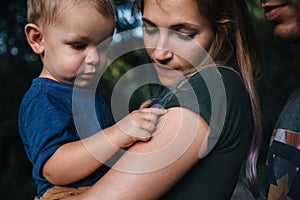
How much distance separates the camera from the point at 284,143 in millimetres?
1991

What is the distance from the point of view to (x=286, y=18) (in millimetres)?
2098

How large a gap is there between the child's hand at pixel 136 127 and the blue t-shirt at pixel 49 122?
0.21 m

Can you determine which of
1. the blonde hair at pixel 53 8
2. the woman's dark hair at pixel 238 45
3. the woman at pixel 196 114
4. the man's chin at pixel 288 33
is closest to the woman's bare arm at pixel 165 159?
the woman at pixel 196 114

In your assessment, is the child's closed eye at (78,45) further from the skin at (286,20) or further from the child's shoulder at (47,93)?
the skin at (286,20)

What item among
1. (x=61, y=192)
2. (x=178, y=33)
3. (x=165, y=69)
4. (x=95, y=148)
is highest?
(x=178, y=33)

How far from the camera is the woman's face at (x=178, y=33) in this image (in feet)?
5.77

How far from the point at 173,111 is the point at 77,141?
395 mm

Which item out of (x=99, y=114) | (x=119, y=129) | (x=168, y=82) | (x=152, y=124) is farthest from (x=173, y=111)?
(x=99, y=114)

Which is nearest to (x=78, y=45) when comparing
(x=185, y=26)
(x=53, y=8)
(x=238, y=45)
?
(x=53, y=8)

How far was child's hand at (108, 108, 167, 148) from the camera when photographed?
1585 millimetres

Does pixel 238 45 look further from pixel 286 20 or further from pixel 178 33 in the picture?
pixel 286 20

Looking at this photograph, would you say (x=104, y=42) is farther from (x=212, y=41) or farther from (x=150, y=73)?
(x=212, y=41)

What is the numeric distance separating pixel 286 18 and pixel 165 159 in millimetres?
856

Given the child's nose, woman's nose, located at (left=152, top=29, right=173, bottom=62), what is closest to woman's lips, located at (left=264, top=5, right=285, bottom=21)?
woman's nose, located at (left=152, top=29, right=173, bottom=62)
